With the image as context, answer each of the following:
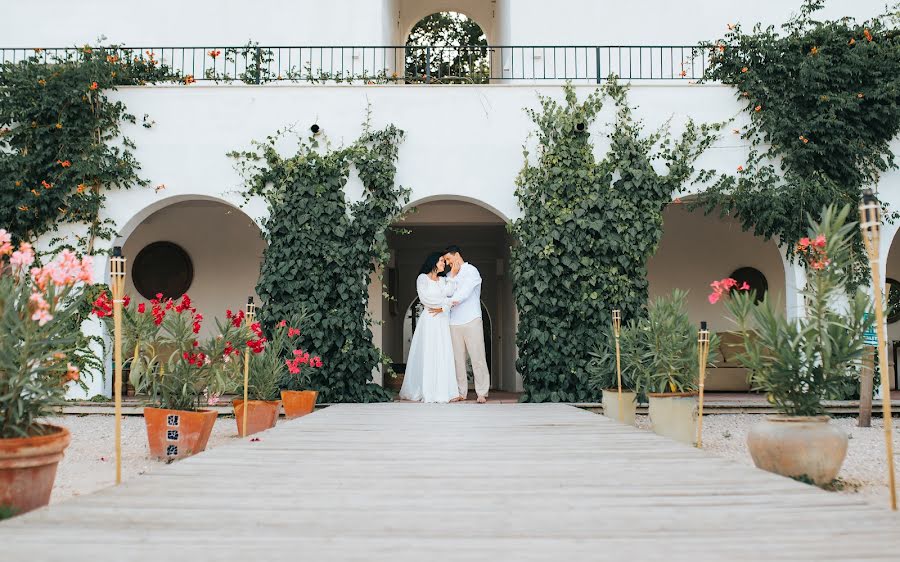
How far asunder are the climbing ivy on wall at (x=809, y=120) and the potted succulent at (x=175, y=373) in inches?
232

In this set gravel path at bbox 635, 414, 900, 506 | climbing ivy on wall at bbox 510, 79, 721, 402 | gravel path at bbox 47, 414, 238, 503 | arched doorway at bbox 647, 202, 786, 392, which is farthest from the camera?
arched doorway at bbox 647, 202, 786, 392

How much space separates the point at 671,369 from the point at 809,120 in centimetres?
436

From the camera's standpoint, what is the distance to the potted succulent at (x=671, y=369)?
5773 millimetres

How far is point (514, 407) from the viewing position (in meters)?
7.32

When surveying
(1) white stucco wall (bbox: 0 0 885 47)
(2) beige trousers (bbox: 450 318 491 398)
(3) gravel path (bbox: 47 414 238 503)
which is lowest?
(3) gravel path (bbox: 47 414 238 503)

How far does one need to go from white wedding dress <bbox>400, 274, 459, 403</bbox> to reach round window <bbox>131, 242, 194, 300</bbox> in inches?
164

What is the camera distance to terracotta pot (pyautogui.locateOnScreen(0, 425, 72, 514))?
9.96ft

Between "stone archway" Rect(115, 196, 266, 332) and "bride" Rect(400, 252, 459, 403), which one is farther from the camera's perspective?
"stone archway" Rect(115, 196, 266, 332)

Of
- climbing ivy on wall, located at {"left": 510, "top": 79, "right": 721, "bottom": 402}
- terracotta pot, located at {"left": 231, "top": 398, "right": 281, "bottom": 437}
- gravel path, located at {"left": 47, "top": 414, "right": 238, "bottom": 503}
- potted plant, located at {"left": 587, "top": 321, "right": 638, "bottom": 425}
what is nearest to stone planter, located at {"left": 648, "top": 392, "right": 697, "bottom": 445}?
potted plant, located at {"left": 587, "top": 321, "right": 638, "bottom": 425}

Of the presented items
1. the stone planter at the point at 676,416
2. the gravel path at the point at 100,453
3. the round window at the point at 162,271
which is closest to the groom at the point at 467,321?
the gravel path at the point at 100,453

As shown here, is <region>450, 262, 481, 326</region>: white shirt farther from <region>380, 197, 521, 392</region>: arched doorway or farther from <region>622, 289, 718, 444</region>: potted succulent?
<region>622, 289, 718, 444</region>: potted succulent

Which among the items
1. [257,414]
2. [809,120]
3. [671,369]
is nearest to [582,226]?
[809,120]

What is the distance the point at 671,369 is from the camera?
19.9 ft

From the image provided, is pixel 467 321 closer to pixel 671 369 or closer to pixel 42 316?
pixel 671 369
